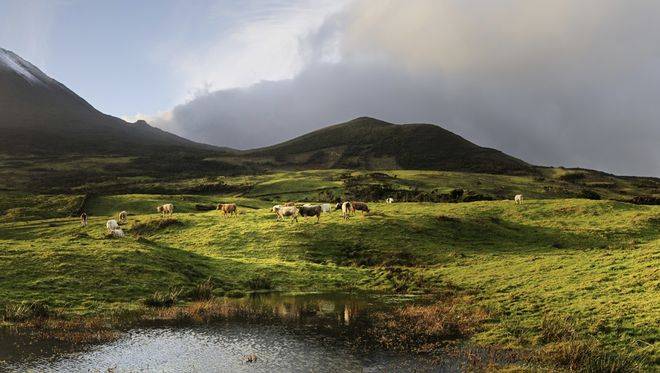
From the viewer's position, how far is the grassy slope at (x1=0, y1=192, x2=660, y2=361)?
95.9ft

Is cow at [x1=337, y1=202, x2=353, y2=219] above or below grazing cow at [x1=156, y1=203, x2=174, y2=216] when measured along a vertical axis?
above

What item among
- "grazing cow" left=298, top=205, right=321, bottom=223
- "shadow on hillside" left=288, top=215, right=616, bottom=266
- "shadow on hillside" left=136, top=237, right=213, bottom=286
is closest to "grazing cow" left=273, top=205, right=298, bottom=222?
"grazing cow" left=298, top=205, right=321, bottom=223

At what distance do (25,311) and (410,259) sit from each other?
3385 cm

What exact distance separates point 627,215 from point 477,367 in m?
52.4

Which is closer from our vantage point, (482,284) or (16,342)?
(16,342)

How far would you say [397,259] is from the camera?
49.9 meters

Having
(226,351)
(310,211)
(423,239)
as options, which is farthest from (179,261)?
(423,239)

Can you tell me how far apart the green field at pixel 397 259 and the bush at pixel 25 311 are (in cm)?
93

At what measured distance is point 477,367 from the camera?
843 inches

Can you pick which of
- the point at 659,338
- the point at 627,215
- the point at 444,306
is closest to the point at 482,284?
the point at 444,306

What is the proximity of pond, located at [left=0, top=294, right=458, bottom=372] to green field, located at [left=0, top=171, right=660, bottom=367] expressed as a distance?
648 centimetres

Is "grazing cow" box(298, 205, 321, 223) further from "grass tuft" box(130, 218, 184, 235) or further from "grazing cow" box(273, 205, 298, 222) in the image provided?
"grass tuft" box(130, 218, 184, 235)

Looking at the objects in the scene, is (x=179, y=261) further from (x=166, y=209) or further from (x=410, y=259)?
(x=166, y=209)

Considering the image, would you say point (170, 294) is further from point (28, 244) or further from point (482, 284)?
point (482, 284)
